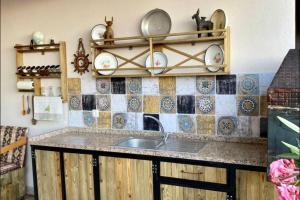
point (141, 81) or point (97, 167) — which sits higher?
point (141, 81)

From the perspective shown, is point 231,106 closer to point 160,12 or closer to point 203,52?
point 203,52

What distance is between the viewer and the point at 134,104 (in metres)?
3.19

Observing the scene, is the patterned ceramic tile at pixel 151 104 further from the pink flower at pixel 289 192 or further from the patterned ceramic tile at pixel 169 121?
the pink flower at pixel 289 192

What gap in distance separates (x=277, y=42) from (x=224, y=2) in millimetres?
563

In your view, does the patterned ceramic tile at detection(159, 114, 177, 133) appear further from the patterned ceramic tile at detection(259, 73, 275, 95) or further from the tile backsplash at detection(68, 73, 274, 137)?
the patterned ceramic tile at detection(259, 73, 275, 95)

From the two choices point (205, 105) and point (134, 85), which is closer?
point (205, 105)

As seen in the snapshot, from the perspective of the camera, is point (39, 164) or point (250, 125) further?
point (39, 164)

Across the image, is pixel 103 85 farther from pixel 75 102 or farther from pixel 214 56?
pixel 214 56

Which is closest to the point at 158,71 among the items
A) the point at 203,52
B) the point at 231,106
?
the point at 203,52

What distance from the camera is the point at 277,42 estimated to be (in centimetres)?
259

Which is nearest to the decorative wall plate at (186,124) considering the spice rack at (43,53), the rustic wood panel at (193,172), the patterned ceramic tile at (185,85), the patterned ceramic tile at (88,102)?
the patterned ceramic tile at (185,85)

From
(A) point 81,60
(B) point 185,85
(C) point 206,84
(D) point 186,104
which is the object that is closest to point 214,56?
(C) point 206,84

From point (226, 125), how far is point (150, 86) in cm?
81

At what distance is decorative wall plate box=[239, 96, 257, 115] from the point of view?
8.87 feet
